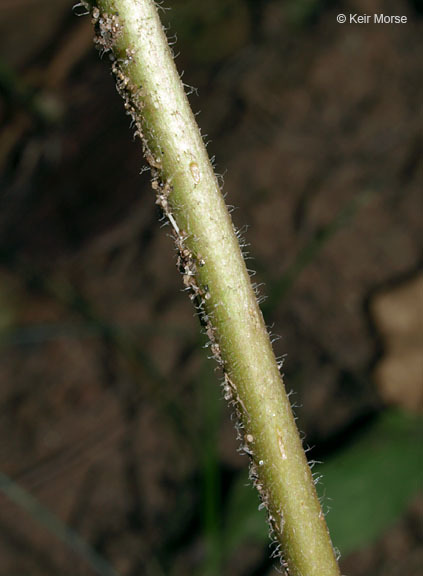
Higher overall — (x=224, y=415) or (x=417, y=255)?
(x=417, y=255)

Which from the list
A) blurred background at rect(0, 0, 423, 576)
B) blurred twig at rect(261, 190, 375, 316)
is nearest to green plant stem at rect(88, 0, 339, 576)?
blurred background at rect(0, 0, 423, 576)

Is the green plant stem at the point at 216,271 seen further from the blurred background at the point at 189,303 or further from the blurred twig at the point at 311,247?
the blurred twig at the point at 311,247

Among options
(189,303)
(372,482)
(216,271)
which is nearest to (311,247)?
(189,303)

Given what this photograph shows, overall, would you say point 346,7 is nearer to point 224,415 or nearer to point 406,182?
point 406,182

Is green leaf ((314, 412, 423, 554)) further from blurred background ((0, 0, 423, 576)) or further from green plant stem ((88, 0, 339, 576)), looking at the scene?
green plant stem ((88, 0, 339, 576))

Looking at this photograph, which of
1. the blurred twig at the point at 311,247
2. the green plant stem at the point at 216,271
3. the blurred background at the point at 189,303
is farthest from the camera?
the blurred twig at the point at 311,247

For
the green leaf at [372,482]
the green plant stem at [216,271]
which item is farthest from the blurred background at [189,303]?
the green plant stem at [216,271]

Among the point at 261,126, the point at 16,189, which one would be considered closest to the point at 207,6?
the point at 261,126

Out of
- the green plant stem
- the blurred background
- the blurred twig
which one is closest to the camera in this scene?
the green plant stem
